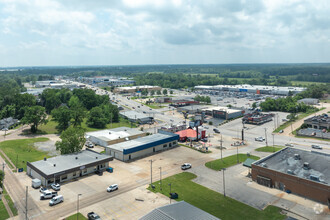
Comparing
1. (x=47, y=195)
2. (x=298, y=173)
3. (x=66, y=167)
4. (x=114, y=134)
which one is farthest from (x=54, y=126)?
(x=298, y=173)

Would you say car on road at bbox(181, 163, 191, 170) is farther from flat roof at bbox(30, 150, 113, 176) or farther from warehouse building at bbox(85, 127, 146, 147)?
warehouse building at bbox(85, 127, 146, 147)

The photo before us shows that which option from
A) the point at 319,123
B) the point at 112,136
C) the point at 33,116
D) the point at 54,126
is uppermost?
the point at 33,116

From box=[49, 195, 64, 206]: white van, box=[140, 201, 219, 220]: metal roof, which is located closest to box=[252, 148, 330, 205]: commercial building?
box=[140, 201, 219, 220]: metal roof

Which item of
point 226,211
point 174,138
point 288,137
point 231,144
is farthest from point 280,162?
point 288,137

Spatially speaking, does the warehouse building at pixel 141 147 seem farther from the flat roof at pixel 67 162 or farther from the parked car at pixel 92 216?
the parked car at pixel 92 216

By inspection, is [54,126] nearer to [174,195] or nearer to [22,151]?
[22,151]
